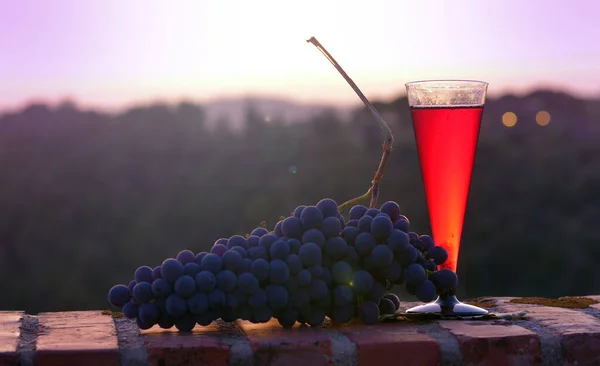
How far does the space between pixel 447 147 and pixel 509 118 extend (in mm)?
9042

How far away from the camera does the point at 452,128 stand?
5.91 ft

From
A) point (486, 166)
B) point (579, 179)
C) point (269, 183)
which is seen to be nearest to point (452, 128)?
point (269, 183)

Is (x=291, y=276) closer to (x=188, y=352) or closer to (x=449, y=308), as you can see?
(x=188, y=352)

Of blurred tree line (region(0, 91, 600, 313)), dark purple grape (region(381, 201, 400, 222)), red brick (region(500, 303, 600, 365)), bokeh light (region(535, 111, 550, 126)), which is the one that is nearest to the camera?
red brick (region(500, 303, 600, 365))

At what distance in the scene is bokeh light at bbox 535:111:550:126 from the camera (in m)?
10.9

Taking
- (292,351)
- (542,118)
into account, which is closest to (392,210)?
(292,351)

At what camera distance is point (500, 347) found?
5.20 ft

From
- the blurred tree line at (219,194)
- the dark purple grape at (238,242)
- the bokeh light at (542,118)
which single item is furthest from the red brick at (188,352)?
the bokeh light at (542,118)

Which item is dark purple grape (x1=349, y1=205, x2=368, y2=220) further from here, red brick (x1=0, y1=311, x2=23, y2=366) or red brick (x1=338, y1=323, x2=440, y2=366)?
red brick (x1=0, y1=311, x2=23, y2=366)

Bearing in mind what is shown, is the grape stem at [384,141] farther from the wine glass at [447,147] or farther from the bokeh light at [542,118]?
the bokeh light at [542,118]

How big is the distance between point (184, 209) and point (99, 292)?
1.49 meters

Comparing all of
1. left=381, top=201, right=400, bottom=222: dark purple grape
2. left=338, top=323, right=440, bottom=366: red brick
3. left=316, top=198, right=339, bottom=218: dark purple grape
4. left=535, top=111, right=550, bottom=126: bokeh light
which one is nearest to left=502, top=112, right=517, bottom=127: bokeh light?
left=535, top=111, right=550, bottom=126: bokeh light

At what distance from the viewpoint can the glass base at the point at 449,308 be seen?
1.82 metres

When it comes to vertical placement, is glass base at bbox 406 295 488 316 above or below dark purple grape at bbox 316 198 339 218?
below
